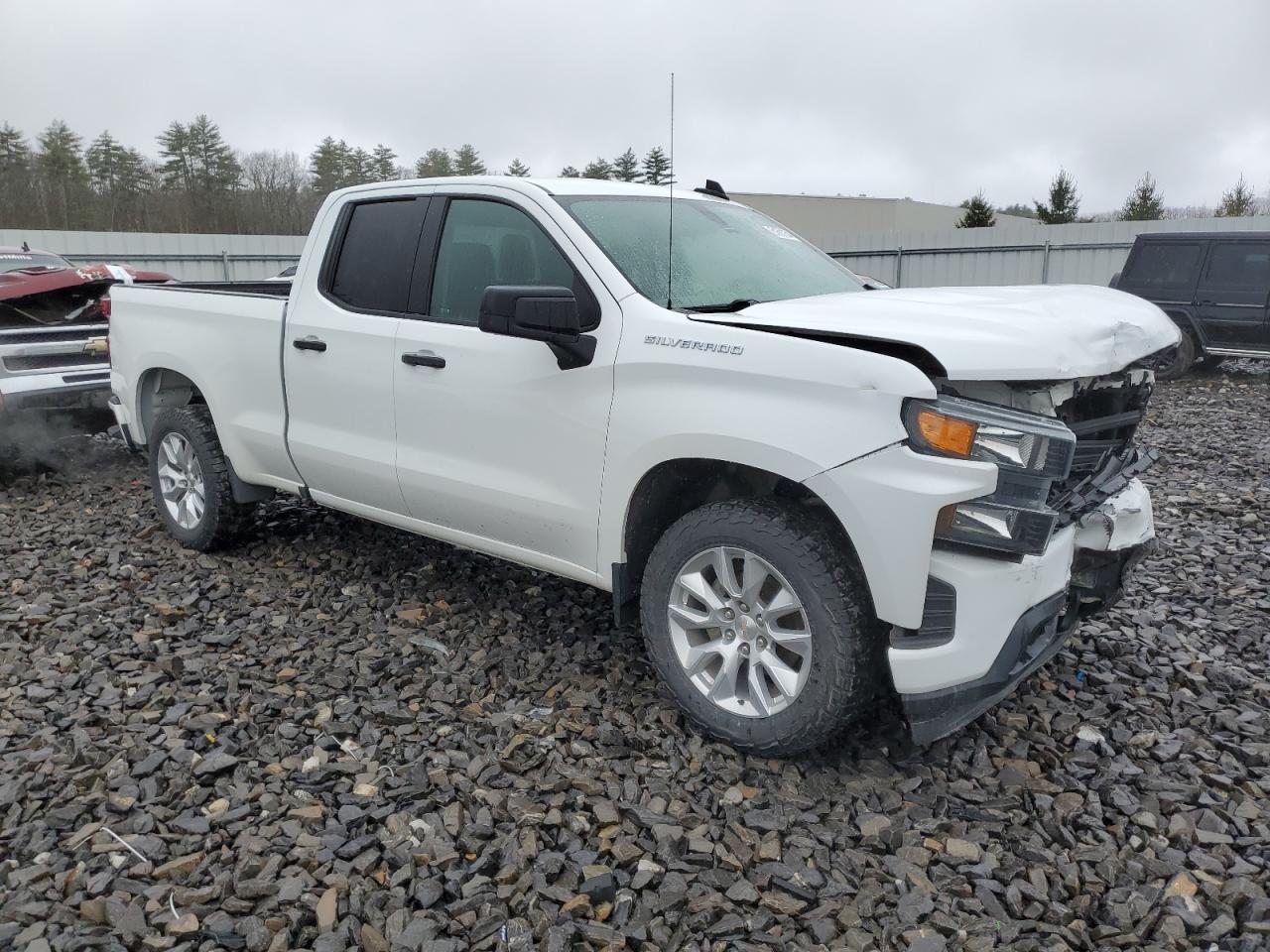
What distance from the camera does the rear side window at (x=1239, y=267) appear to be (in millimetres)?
11539

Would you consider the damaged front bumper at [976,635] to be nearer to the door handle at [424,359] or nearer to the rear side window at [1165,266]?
the door handle at [424,359]

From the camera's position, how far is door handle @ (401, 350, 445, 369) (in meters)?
3.75

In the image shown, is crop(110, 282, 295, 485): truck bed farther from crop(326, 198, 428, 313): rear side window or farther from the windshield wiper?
the windshield wiper

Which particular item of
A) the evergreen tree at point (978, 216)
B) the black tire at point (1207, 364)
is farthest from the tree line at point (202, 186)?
the black tire at point (1207, 364)

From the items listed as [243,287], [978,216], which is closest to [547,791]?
[243,287]

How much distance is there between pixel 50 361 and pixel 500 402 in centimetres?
491

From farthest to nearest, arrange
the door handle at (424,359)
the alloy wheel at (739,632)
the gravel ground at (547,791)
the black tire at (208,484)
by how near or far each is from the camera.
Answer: the black tire at (208,484), the door handle at (424,359), the alloy wheel at (739,632), the gravel ground at (547,791)

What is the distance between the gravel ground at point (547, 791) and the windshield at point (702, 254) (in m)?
1.55

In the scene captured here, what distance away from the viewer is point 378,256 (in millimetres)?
4188

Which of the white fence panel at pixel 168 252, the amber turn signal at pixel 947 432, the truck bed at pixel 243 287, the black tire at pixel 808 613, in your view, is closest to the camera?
the amber turn signal at pixel 947 432

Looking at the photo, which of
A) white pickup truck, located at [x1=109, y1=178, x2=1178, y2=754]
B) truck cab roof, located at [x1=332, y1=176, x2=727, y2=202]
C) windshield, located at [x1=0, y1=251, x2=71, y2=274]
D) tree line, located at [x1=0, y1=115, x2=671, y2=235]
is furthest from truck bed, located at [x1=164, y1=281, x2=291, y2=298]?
tree line, located at [x1=0, y1=115, x2=671, y2=235]

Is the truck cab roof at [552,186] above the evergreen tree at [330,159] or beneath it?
beneath

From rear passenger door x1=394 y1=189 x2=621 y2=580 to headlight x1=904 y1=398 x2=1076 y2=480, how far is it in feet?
3.63

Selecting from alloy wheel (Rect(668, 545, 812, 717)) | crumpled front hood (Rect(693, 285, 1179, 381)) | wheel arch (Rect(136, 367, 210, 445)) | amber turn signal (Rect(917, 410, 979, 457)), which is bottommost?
alloy wheel (Rect(668, 545, 812, 717))
